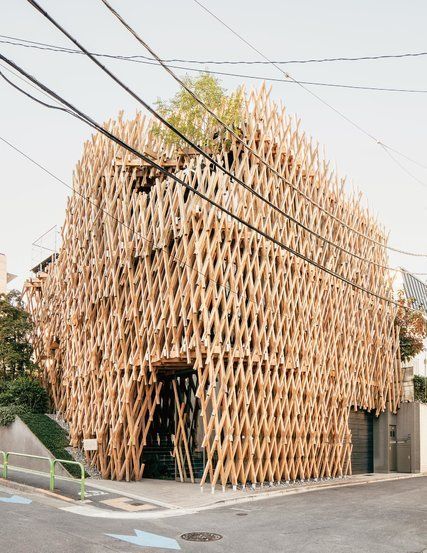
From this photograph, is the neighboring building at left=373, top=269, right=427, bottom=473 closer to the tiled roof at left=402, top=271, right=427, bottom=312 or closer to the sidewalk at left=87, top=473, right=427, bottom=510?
the sidewalk at left=87, top=473, right=427, bottom=510

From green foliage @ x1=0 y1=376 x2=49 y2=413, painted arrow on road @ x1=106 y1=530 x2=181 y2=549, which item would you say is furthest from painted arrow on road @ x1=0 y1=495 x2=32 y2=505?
green foliage @ x1=0 y1=376 x2=49 y2=413

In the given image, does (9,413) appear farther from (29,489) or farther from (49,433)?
(29,489)

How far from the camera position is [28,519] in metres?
11.7

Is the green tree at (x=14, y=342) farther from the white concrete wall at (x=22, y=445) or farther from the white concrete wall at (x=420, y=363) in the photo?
the white concrete wall at (x=420, y=363)

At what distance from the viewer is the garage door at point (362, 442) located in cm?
2488

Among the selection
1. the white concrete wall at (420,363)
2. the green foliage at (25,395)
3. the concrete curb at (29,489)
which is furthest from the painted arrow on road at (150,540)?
the white concrete wall at (420,363)

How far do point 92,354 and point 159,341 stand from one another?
11.0 feet

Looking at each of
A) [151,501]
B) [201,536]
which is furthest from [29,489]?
[201,536]

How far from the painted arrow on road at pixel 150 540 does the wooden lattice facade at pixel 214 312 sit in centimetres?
565

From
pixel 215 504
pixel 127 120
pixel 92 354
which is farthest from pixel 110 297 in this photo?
pixel 215 504

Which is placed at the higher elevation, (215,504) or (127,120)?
(127,120)

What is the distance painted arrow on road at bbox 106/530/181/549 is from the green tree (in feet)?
50.8

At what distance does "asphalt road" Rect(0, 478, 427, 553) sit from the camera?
395 inches

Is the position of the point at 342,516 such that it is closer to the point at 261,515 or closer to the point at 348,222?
the point at 261,515
